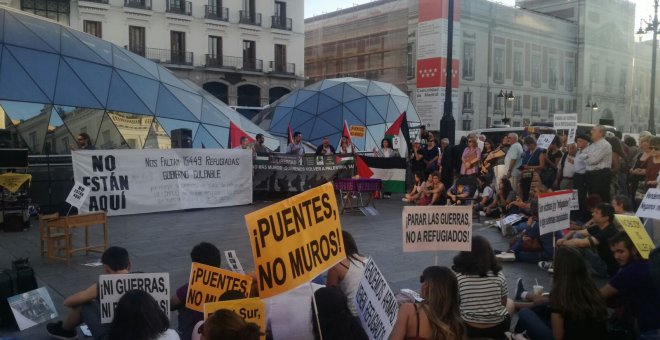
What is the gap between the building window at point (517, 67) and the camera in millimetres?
51750

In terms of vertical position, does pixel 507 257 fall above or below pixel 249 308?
below

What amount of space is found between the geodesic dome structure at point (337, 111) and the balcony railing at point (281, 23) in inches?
609

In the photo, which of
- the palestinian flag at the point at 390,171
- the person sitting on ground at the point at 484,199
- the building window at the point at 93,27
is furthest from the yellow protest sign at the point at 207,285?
the building window at the point at 93,27

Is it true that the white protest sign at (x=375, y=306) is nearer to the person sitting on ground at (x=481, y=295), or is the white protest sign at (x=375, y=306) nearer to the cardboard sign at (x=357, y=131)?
the person sitting on ground at (x=481, y=295)

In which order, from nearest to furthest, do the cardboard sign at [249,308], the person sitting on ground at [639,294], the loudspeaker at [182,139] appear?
1. the cardboard sign at [249,308]
2. the person sitting on ground at [639,294]
3. the loudspeaker at [182,139]

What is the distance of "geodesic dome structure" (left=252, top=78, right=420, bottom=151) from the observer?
28016 millimetres

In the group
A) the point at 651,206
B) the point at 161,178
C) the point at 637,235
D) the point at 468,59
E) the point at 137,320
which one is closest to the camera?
the point at 137,320

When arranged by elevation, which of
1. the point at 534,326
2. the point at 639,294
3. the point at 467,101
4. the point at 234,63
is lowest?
the point at 534,326

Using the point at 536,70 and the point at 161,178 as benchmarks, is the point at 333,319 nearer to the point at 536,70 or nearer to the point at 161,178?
the point at 161,178

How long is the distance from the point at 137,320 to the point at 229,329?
2.90ft

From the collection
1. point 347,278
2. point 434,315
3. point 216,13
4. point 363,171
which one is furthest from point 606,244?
point 216,13

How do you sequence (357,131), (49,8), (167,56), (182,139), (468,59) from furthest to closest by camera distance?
(468,59)
(167,56)
(49,8)
(357,131)
(182,139)

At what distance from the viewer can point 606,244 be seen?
6.77m

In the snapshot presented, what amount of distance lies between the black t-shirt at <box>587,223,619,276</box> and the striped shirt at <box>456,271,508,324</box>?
2.58 meters
